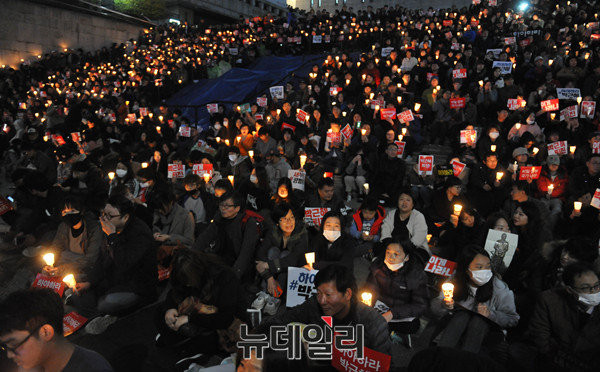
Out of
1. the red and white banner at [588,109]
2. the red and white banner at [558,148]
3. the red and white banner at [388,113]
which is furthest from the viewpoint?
the red and white banner at [388,113]

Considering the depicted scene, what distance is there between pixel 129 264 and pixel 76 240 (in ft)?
3.14

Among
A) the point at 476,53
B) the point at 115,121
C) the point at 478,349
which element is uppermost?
the point at 476,53

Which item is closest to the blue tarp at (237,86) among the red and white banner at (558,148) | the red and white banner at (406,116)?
the red and white banner at (406,116)

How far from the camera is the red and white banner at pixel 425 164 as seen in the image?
6.74 meters

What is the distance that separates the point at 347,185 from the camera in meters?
7.98

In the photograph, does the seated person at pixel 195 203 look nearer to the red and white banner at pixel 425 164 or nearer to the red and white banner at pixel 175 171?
the red and white banner at pixel 175 171

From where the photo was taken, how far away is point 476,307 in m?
3.05

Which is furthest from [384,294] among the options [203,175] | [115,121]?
[115,121]

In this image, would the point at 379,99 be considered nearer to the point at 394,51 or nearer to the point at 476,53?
the point at 394,51

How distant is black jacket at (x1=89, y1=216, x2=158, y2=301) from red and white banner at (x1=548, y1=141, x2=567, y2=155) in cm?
739

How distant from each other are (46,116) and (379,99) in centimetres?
1270

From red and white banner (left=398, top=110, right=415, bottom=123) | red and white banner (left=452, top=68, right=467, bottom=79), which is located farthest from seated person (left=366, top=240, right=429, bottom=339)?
red and white banner (left=452, top=68, right=467, bottom=79)

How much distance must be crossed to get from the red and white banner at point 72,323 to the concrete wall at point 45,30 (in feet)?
79.5

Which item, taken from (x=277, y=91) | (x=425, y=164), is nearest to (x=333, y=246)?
(x=425, y=164)
